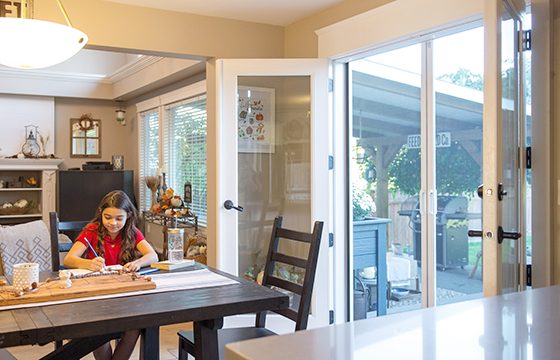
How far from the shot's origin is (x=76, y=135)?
759cm

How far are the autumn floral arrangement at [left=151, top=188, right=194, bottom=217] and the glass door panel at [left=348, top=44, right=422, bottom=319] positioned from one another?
6.79 ft

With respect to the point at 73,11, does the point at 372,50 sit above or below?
below

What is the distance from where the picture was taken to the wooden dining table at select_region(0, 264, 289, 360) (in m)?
1.67

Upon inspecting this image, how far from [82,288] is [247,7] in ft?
8.32

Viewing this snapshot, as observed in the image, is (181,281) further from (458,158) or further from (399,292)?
(399,292)

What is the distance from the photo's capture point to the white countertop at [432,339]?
2.81 ft

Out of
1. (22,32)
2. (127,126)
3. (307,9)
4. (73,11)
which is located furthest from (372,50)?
(127,126)

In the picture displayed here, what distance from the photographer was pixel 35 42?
2.13 meters

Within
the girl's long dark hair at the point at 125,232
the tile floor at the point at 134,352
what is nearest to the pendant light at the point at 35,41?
the girl's long dark hair at the point at 125,232

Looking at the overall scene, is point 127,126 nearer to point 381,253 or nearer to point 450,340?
point 381,253

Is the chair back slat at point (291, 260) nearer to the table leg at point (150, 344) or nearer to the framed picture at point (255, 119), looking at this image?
the table leg at point (150, 344)

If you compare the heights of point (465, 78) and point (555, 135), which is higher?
point (465, 78)

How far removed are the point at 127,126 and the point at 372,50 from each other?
16.5 ft

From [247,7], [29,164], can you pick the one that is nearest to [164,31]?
[247,7]
